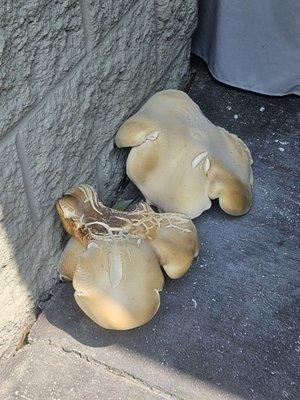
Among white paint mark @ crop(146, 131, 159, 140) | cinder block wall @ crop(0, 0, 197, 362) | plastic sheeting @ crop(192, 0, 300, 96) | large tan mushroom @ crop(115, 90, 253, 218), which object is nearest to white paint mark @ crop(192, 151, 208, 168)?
large tan mushroom @ crop(115, 90, 253, 218)

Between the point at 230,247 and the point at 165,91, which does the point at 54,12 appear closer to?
the point at 165,91

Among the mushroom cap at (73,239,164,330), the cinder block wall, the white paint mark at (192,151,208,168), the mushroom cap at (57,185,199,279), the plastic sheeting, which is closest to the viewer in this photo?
the cinder block wall

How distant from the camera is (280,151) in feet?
6.45

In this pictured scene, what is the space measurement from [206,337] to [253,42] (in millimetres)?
1037

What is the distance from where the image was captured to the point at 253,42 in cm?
208

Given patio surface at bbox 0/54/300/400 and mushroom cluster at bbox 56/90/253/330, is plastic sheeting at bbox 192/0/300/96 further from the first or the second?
patio surface at bbox 0/54/300/400

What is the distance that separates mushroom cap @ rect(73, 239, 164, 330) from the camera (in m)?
1.42

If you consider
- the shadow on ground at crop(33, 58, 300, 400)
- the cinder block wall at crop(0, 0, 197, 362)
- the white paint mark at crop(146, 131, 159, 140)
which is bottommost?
the shadow on ground at crop(33, 58, 300, 400)

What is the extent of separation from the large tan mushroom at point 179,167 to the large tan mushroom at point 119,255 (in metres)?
0.09

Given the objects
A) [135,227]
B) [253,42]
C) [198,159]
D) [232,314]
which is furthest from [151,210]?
[253,42]

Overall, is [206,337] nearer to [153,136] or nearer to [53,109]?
[153,136]

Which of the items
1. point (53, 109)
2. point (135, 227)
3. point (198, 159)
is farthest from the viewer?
point (198, 159)

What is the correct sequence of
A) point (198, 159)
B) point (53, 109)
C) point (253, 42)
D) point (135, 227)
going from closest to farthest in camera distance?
point (53, 109), point (135, 227), point (198, 159), point (253, 42)

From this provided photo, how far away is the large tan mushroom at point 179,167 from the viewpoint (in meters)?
1.67
